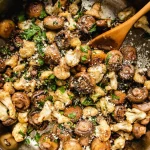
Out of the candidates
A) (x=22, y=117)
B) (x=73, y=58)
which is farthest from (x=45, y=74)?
(x=22, y=117)

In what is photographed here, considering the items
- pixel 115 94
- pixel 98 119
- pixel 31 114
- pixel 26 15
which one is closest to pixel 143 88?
pixel 115 94

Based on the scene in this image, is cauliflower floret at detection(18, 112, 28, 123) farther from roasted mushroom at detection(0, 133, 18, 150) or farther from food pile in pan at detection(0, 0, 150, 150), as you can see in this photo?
roasted mushroom at detection(0, 133, 18, 150)

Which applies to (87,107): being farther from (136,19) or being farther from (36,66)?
(136,19)

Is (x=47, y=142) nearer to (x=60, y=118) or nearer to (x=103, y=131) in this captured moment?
(x=60, y=118)

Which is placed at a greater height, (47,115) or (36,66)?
(36,66)

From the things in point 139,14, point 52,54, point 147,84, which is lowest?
point 147,84

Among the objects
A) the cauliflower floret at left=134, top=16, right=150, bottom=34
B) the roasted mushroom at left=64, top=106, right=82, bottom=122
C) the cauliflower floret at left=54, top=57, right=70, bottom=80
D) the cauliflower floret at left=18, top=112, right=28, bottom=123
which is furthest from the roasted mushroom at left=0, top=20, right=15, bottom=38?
the cauliflower floret at left=134, top=16, right=150, bottom=34

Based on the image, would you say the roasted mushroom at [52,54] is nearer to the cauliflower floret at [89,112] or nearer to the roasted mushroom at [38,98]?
the roasted mushroom at [38,98]

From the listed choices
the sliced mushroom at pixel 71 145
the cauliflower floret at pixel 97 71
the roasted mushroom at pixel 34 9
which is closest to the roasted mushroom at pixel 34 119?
the sliced mushroom at pixel 71 145
